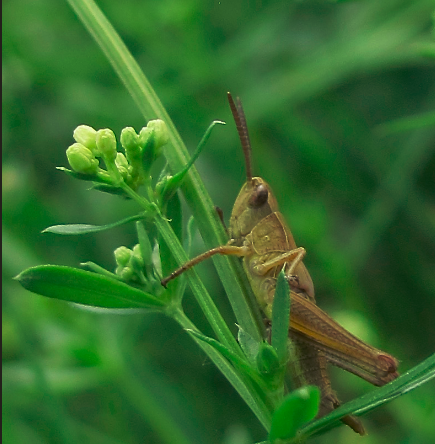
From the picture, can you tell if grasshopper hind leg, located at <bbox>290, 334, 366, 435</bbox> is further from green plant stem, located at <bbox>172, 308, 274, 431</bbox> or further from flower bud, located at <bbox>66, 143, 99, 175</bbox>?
flower bud, located at <bbox>66, 143, 99, 175</bbox>

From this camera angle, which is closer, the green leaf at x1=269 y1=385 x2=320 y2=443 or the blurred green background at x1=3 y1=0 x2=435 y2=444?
the green leaf at x1=269 y1=385 x2=320 y2=443

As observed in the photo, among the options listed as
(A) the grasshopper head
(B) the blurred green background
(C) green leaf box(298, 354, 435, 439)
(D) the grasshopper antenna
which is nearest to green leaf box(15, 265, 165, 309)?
(C) green leaf box(298, 354, 435, 439)

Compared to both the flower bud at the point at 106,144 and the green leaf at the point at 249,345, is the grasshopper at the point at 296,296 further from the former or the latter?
the flower bud at the point at 106,144

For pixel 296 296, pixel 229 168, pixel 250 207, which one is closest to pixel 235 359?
pixel 296 296

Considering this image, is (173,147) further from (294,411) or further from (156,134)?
(294,411)

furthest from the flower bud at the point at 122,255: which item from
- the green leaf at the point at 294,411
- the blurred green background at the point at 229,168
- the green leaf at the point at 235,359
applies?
the blurred green background at the point at 229,168

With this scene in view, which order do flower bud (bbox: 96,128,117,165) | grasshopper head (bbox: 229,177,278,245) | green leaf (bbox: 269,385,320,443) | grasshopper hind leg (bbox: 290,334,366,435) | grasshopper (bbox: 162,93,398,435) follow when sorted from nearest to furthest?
green leaf (bbox: 269,385,320,443) → flower bud (bbox: 96,128,117,165) → grasshopper (bbox: 162,93,398,435) → grasshopper hind leg (bbox: 290,334,366,435) → grasshopper head (bbox: 229,177,278,245)
